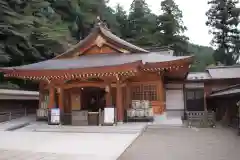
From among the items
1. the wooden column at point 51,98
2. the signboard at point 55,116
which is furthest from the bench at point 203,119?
the wooden column at point 51,98

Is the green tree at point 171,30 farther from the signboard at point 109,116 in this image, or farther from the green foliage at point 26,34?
the signboard at point 109,116

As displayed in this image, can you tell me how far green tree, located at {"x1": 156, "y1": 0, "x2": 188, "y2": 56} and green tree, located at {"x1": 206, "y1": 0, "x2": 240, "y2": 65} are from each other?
4.69m

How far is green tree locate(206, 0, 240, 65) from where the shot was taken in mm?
37031

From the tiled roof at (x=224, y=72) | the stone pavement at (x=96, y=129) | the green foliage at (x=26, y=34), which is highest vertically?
the green foliage at (x=26, y=34)

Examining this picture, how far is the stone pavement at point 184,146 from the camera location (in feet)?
23.0

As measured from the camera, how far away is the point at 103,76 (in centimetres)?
1352

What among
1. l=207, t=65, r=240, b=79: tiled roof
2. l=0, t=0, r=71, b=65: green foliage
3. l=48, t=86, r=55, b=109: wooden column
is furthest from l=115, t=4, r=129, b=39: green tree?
l=48, t=86, r=55, b=109: wooden column

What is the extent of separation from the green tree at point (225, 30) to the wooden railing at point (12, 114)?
28.3 metres

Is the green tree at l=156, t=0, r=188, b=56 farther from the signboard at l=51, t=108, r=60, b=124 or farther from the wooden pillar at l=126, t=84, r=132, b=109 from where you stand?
the signboard at l=51, t=108, r=60, b=124

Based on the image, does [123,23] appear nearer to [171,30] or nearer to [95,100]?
[171,30]

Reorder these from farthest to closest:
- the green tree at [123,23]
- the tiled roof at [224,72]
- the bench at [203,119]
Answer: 1. the green tree at [123,23]
2. the tiled roof at [224,72]
3. the bench at [203,119]

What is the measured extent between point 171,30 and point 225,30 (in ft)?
25.1

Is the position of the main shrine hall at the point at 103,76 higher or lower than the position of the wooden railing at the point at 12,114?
higher

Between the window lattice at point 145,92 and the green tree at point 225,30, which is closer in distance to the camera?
the window lattice at point 145,92
